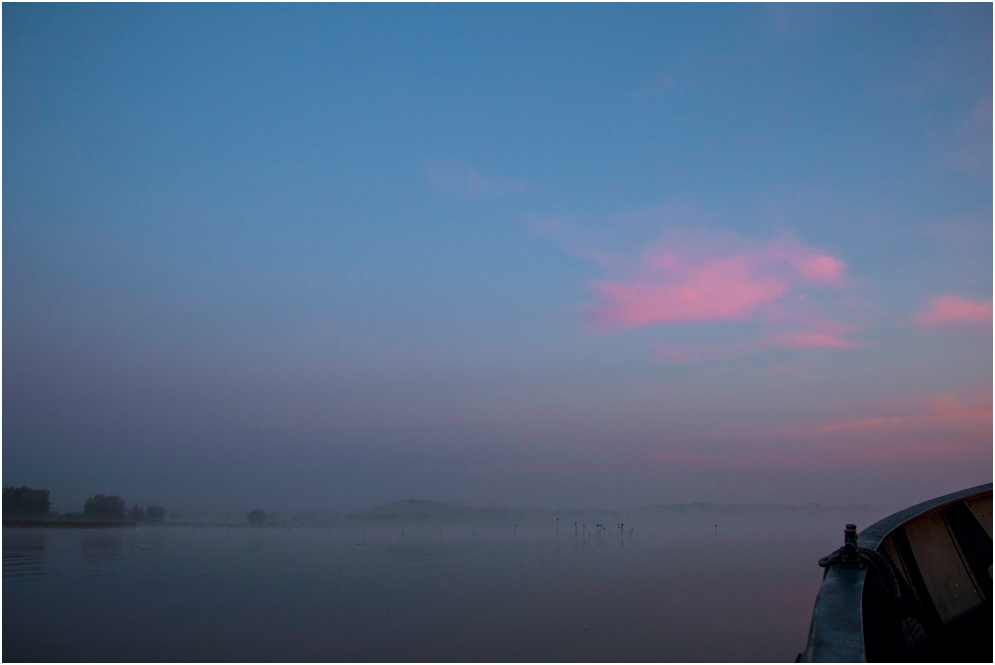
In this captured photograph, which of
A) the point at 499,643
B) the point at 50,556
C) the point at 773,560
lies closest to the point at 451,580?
the point at 499,643

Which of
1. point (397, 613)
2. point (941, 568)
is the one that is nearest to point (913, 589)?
point (941, 568)

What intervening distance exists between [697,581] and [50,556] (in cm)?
7042

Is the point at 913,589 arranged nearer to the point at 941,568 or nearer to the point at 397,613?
the point at 941,568

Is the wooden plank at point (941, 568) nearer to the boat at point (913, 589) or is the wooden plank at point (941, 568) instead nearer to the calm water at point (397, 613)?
the boat at point (913, 589)

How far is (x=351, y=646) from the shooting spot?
979 inches

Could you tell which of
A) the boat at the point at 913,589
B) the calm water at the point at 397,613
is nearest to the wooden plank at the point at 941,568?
the boat at the point at 913,589

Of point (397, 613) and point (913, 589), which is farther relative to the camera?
point (397, 613)

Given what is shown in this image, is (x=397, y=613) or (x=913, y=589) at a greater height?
(x=913, y=589)

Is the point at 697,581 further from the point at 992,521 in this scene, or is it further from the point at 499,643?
the point at 992,521

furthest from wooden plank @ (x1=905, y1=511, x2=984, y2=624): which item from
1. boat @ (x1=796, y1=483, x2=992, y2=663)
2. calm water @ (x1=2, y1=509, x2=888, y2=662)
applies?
calm water @ (x1=2, y1=509, x2=888, y2=662)

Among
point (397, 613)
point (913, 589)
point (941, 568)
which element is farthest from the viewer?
point (397, 613)

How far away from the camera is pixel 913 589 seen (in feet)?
28.7

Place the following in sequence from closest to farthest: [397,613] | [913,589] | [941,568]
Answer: [913,589] < [941,568] < [397,613]

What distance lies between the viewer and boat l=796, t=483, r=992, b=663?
5.17m
